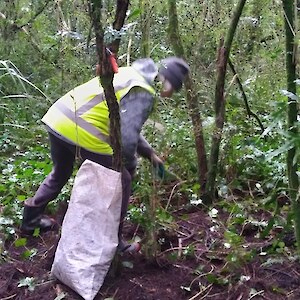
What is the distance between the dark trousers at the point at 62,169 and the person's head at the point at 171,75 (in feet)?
1.76

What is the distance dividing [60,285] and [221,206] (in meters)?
1.69

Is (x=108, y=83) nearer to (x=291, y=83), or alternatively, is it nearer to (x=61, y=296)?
(x=291, y=83)

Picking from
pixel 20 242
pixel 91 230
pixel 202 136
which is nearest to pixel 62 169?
pixel 20 242

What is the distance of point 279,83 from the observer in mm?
6875

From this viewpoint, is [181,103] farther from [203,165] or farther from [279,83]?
[279,83]

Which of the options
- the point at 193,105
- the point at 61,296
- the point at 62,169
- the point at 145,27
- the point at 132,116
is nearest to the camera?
the point at 61,296

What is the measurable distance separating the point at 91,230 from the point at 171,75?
1028 millimetres

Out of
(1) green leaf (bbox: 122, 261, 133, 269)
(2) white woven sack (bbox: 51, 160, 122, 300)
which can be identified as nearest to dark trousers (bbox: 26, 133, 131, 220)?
(2) white woven sack (bbox: 51, 160, 122, 300)

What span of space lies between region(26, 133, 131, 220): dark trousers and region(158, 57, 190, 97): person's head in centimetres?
54

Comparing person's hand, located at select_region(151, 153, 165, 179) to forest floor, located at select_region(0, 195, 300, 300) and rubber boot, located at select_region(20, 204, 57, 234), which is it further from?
rubber boot, located at select_region(20, 204, 57, 234)

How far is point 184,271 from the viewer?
374 cm

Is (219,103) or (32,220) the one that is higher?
(219,103)

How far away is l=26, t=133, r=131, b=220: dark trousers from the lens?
3641 millimetres

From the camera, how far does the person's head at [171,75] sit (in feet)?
12.0
